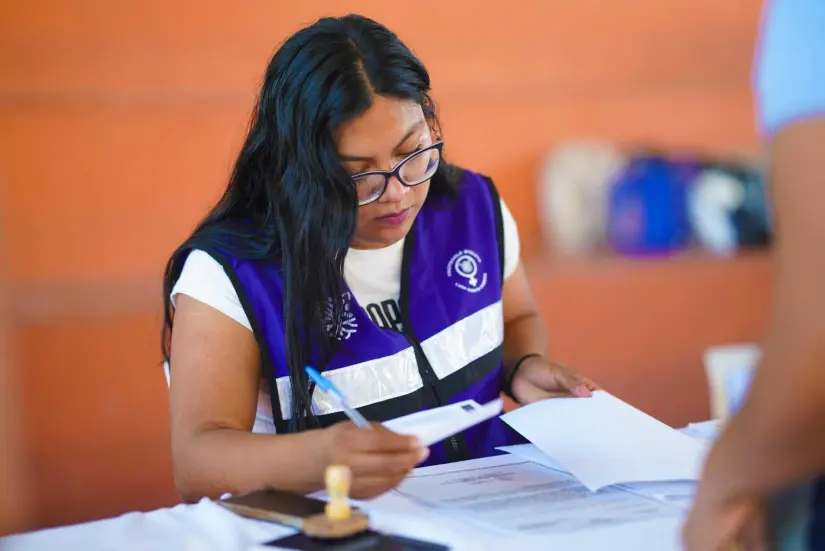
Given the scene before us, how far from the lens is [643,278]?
157 inches

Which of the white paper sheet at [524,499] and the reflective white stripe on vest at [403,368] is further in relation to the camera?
the reflective white stripe on vest at [403,368]

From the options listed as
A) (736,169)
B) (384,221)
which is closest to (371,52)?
(384,221)

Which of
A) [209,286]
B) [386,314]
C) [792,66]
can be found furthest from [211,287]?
[792,66]

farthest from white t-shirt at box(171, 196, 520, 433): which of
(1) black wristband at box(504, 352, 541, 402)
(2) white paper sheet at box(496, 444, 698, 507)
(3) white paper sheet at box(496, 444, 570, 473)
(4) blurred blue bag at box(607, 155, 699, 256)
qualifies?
(4) blurred blue bag at box(607, 155, 699, 256)

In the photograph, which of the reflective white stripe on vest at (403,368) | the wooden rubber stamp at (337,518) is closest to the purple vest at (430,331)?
the reflective white stripe on vest at (403,368)

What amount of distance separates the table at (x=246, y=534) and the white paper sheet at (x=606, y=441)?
166mm

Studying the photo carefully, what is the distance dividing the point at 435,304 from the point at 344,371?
24cm

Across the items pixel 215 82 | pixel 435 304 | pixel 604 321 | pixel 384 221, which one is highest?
pixel 215 82

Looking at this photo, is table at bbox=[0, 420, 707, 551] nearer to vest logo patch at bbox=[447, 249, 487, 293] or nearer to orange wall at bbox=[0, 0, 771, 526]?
vest logo patch at bbox=[447, 249, 487, 293]

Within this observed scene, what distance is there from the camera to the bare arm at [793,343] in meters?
0.75

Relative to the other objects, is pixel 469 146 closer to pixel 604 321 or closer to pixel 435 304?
pixel 604 321

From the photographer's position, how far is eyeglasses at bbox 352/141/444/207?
1.62 metres

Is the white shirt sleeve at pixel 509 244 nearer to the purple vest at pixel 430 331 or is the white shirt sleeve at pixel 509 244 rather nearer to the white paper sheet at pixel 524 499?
the purple vest at pixel 430 331

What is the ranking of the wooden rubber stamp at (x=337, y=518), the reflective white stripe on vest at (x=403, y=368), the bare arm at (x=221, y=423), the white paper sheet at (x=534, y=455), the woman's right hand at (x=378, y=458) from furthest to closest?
1. the reflective white stripe on vest at (x=403, y=368)
2. the white paper sheet at (x=534, y=455)
3. the bare arm at (x=221, y=423)
4. the woman's right hand at (x=378, y=458)
5. the wooden rubber stamp at (x=337, y=518)
